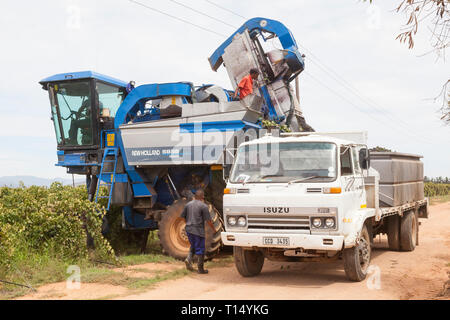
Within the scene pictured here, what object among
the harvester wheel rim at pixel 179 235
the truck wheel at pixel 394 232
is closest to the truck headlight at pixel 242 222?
the harvester wheel rim at pixel 179 235

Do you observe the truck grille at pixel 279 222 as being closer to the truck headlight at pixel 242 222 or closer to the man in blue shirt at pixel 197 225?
the truck headlight at pixel 242 222

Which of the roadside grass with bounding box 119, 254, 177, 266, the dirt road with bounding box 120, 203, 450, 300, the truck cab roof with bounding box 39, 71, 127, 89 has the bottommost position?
the dirt road with bounding box 120, 203, 450, 300

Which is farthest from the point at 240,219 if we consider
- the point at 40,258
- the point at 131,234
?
the point at 131,234

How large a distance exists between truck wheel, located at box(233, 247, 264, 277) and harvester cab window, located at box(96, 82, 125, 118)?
5933 millimetres

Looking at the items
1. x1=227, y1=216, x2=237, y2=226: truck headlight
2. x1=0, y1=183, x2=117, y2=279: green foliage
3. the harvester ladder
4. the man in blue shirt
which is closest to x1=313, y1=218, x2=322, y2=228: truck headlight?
x1=227, y1=216, x2=237, y2=226: truck headlight

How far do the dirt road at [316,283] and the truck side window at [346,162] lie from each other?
1.91m

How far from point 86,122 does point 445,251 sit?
10.0 meters

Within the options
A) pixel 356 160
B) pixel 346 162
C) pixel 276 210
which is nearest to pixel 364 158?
pixel 356 160

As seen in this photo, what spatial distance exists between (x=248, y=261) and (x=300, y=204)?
191 cm

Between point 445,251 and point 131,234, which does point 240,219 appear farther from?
point 445,251

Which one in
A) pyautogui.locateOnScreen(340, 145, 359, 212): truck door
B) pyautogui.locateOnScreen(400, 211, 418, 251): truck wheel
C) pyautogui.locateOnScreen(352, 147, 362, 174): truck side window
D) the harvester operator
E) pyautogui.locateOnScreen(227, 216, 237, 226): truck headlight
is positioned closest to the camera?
pyautogui.locateOnScreen(340, 145, 359, 212): truck door

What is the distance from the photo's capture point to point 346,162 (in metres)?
8.86

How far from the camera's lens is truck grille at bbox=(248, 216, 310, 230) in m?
8.20

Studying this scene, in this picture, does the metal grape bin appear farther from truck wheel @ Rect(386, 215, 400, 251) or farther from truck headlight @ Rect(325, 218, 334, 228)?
truck headlight @ Rect(325, 218, 334, 228)
